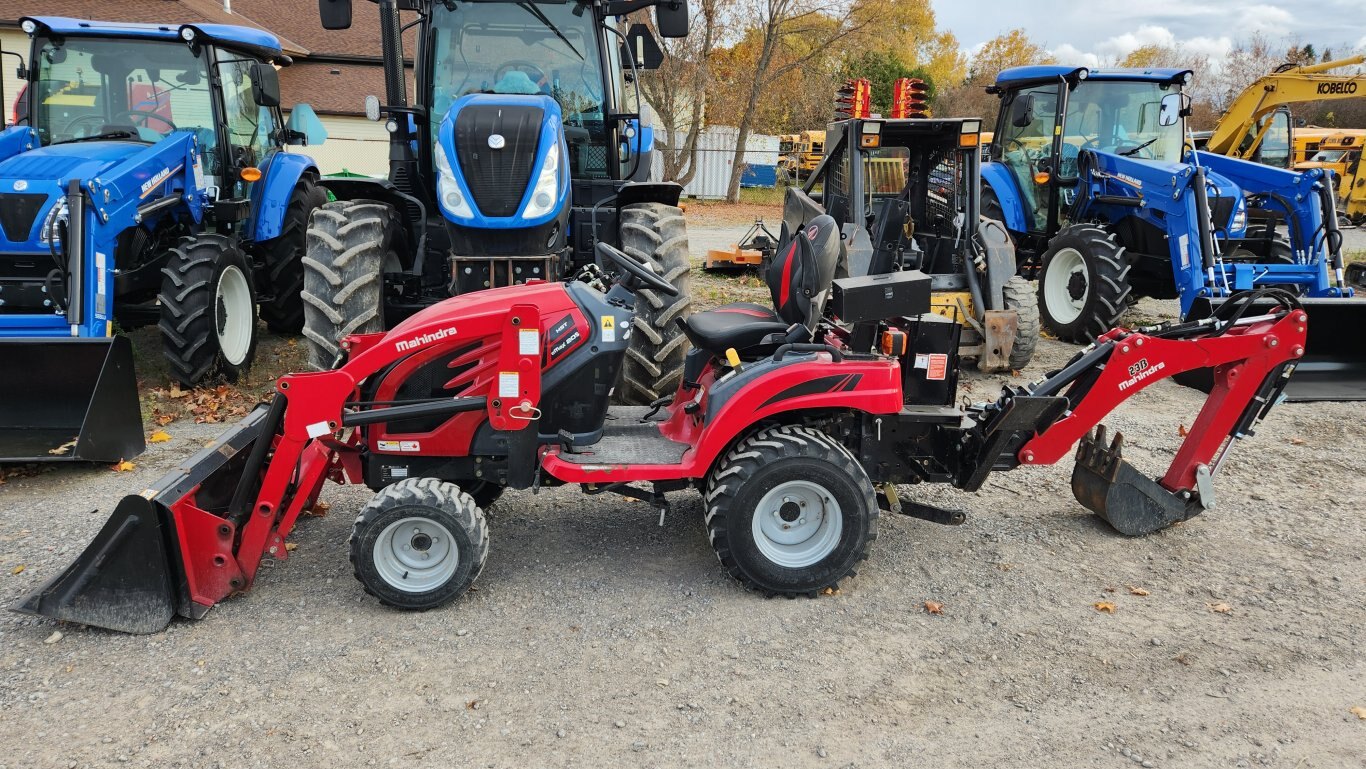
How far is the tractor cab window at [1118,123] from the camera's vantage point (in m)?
9.18

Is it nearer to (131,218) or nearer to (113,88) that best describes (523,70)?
(131,218)

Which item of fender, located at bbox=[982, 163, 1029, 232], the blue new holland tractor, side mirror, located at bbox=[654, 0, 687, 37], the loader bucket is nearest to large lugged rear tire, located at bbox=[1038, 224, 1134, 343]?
fender, located at bbox=[982, 163, 1029, 232]

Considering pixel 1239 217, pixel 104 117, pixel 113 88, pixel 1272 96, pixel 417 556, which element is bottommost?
pixel 417 556

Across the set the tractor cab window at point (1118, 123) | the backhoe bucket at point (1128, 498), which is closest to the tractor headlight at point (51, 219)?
the backhoe bucket at point (1128, 498)

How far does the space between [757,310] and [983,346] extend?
3.35m

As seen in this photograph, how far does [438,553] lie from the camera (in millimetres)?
3691

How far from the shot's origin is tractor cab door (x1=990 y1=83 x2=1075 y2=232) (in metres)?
Answer: 9.27

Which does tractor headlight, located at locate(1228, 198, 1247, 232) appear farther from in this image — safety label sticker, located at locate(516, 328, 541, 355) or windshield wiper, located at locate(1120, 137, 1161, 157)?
safety label sticker, located at locate(516, 328, 541, 355)

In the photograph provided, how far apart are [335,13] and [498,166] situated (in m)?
1.40

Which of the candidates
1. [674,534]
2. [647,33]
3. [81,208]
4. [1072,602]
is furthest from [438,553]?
[647,33]

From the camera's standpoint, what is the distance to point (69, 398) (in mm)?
5254

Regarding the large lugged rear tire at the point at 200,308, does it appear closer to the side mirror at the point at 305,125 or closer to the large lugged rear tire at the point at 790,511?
the side mirror at the point at 305,125

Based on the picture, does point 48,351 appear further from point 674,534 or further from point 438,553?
point 674,534

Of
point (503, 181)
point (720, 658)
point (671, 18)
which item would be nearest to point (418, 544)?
point (720, 658)
